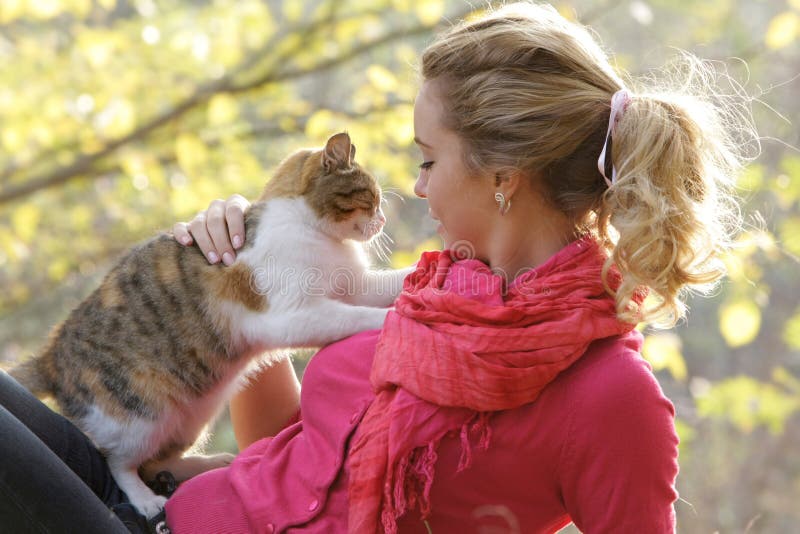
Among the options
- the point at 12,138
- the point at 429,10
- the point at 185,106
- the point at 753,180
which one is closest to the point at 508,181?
the point at 753,180

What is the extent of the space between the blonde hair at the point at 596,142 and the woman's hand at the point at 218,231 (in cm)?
56

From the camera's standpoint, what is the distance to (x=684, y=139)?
130 centimetres

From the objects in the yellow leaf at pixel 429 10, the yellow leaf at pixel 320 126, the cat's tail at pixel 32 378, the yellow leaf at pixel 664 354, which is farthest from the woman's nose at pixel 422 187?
the yellow leaf at pixel 429 10

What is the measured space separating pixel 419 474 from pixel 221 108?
292 centimetres

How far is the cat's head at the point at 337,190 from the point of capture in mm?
1794

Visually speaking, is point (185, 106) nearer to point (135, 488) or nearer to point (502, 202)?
point (135, 488)

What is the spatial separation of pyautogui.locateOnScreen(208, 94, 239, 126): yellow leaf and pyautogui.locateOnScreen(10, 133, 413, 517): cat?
6.79 feet

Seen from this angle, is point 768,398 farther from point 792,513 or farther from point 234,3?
point 234,3

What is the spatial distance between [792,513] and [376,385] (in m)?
5.19

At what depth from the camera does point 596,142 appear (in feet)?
4.44

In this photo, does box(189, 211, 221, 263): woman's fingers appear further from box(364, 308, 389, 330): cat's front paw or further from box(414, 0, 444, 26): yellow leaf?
box(414, 0, 444, 26): yellow leaf

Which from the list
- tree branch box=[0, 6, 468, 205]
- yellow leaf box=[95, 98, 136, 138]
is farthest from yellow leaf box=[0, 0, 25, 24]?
tree branch box=[0, 6, 468, 205]

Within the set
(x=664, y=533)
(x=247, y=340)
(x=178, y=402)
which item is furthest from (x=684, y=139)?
(x=178, y=402)

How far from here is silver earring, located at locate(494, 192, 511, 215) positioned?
138cm
